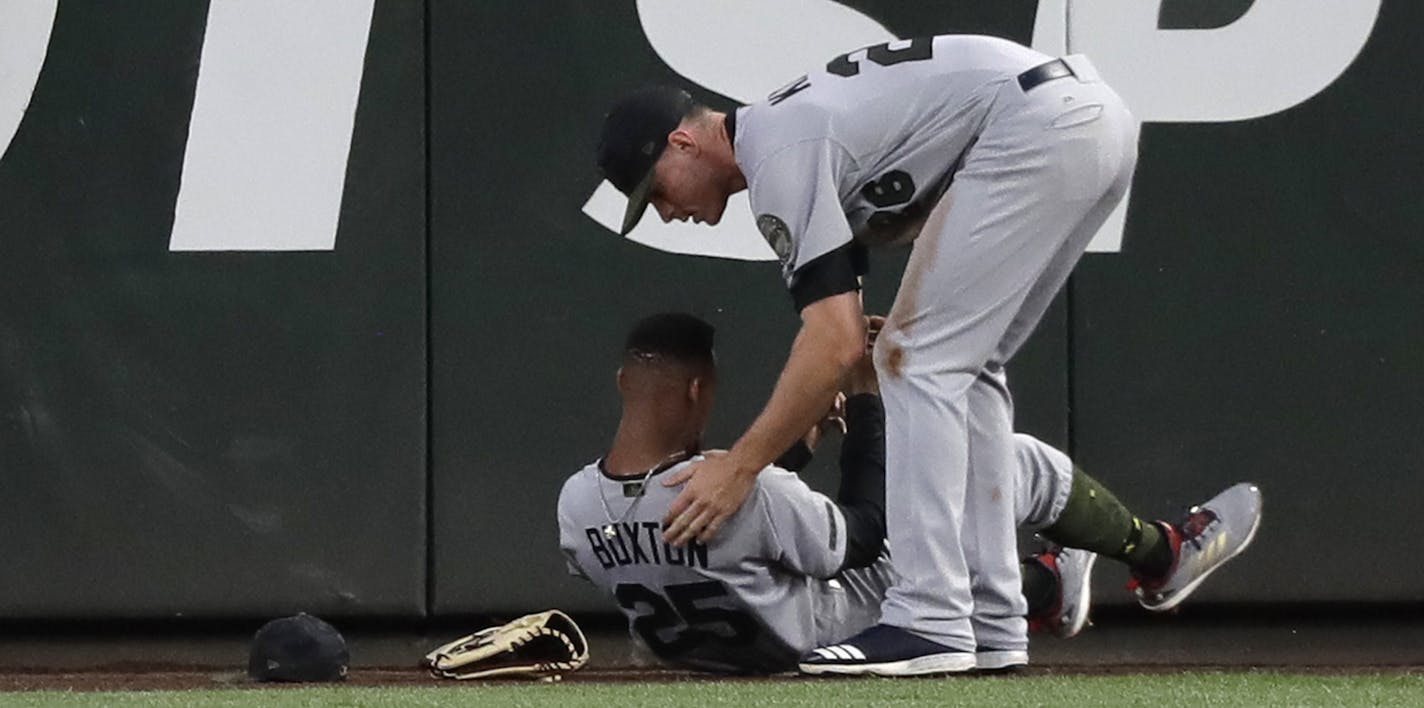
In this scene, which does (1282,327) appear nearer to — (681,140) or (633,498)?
(633,498)

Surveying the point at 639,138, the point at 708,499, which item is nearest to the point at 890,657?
the point at 708,499

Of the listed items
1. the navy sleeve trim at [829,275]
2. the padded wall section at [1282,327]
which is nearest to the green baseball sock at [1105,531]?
the navy sleeve trim at [829,275]

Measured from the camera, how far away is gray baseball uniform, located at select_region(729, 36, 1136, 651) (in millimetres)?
3744

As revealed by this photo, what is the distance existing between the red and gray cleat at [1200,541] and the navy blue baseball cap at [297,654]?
1631 mm

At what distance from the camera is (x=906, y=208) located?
3.99m

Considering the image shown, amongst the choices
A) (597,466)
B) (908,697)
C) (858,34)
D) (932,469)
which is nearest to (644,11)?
(858,34)

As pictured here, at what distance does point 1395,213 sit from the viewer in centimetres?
546

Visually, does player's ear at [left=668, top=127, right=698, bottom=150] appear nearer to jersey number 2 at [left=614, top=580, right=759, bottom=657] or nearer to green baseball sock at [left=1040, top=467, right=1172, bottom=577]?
jersey number 2 at [left=614, top=580, right=759, bottom=657]

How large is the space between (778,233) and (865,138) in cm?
23

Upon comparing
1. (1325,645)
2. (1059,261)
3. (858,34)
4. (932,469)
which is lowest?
(1325,645)

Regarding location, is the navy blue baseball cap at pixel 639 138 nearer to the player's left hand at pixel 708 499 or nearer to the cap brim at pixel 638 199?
the cap brim at pixel 638 199

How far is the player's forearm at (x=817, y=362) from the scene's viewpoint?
3711mm

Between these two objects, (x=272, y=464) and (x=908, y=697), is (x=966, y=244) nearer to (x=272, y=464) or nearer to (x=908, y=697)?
(x=908, y=697)

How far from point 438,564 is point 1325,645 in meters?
2.17
